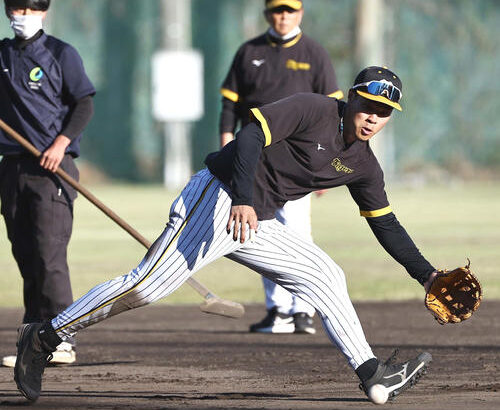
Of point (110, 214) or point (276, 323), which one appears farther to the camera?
point (276, 323)

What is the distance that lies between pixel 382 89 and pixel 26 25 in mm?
2507

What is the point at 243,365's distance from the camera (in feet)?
24.0

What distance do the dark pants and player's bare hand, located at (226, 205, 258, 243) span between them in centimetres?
195

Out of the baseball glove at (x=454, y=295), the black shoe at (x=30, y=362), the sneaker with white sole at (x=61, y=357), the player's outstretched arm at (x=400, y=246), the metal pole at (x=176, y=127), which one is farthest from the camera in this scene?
the metal pole at (x=176, y=127)

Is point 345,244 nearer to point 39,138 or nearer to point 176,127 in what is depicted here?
point 39,138

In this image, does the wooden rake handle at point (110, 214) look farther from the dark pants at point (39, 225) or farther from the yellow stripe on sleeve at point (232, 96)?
the yellow stripe on sleeve at point (232, 96)

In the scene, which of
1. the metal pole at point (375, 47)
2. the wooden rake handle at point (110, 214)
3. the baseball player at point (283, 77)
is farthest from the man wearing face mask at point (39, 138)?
the metal pole at point (375, 47)

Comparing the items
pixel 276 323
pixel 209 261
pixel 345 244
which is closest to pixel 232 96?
pixel 276 323

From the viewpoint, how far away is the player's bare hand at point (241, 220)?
5609 mm

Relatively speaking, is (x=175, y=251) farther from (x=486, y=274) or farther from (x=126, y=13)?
(x=126, y=13)

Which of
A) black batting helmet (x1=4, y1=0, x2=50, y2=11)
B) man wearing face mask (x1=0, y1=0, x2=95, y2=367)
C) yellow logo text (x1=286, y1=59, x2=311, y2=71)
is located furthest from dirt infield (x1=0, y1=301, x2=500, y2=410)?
black batting helmet (x1=4, y1=0, x2=50, y2=11)

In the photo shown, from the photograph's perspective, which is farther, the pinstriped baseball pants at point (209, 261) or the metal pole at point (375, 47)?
the metal pole at point (375, 47)

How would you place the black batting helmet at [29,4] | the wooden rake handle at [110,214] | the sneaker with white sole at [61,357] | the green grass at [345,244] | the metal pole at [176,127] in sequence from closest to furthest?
the wooden rake handle at [110,214] → the sneaker with white sole at [61,357] → the black batting helmet at [29,4] → the green grass at [345,244] → the metal pole at [176,127]

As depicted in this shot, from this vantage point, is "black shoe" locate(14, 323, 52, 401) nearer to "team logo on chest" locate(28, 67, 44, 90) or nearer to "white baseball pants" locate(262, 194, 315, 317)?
"team logo on chest" locate(28, 67, 44, 90)
